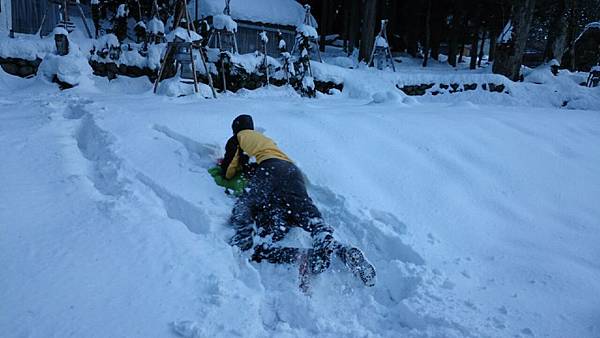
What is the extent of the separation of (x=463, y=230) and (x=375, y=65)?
10.5 meters

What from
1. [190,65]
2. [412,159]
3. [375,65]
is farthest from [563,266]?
[375,65]

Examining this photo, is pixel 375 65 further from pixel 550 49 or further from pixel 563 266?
pixel 563 266

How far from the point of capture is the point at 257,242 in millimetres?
2482

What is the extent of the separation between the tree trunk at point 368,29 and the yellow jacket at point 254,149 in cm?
1034

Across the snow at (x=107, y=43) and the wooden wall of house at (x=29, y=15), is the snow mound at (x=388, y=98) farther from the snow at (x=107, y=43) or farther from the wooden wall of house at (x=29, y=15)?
the wooden wall of house at (x=29, y=15)

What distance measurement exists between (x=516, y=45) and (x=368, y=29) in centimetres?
436

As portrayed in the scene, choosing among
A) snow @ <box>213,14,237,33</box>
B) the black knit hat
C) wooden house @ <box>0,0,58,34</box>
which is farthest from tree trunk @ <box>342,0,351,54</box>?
the black knit hat

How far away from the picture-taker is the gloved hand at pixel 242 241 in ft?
7.99

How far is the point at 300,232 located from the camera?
107 inches

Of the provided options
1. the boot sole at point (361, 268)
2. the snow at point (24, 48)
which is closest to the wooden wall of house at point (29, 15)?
the snow at point (24, 48)

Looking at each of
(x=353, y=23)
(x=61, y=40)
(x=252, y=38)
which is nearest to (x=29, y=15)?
(x=61, y=40)

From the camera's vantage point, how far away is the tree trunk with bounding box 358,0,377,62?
39.9 ft

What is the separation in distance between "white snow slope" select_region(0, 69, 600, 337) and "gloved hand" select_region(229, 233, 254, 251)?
0.07 meters

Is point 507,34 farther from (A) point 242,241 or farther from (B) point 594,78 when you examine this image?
(A) point 242,241
